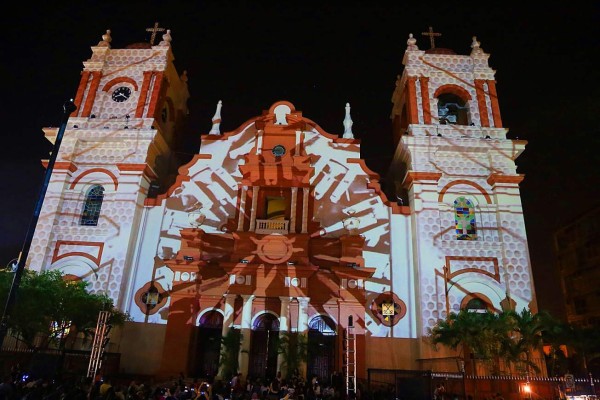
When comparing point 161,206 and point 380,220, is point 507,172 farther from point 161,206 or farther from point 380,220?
point 161,206

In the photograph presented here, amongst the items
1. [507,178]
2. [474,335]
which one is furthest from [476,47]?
[474,335]

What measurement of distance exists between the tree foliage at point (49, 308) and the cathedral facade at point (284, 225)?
293 cm

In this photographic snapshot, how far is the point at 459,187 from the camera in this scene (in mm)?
25625

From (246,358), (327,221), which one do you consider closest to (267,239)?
(327,221)

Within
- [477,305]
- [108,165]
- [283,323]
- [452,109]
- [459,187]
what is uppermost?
[452,109]

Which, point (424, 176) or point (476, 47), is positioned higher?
point (476, 47)

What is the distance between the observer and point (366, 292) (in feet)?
76.8

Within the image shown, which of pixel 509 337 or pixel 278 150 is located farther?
pixel 278 150

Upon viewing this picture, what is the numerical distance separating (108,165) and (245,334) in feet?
43.4

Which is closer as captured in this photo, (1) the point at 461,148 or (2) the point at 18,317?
(2) the point at 18,317

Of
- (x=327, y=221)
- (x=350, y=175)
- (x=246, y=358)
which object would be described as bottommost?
(x=246, y=358)

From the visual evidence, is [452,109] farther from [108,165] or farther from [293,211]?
[108,165]

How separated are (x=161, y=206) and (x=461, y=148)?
57.8 feet

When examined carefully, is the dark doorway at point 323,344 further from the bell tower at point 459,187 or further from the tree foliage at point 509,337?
the tree foliage at point 509,337
